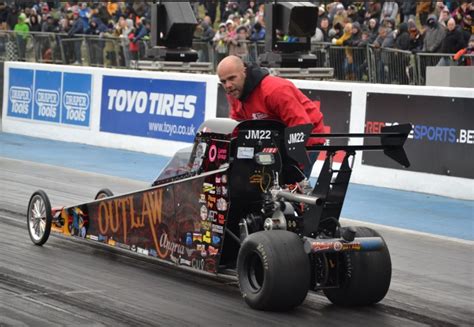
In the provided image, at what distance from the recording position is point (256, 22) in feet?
85.0

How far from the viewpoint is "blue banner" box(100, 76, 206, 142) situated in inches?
731

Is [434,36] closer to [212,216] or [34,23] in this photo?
[212,216]

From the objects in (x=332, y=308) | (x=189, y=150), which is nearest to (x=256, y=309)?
(x=332, y=308)

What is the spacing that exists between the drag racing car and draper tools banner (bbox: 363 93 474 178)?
21.0ft

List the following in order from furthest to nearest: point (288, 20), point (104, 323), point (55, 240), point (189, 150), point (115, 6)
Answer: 1. point (115, 6)
2. point (288, 20)
3. point (55, 240)
4. point (189, 150)
5. point (104, 323)

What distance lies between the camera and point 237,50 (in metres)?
24.8

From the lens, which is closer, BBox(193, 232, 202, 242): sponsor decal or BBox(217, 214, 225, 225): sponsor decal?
BBox(217, 214, 225, 225): sponsor decal

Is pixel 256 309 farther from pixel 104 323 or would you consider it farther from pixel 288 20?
pixel 288 20

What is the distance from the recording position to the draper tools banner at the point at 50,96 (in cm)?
2108

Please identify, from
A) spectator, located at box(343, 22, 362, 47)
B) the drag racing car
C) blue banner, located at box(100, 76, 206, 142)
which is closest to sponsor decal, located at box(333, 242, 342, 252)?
the drag racing car

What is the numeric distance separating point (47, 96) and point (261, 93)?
1384 cm

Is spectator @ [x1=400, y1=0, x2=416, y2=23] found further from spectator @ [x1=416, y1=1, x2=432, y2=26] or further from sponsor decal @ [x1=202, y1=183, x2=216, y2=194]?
sponsor decal @ [x1=202, y1=183, x2=216, y2=194]

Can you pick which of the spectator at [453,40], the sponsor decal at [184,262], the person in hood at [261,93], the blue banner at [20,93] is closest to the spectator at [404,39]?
the spectator at [453,40]

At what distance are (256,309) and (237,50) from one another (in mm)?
17377
